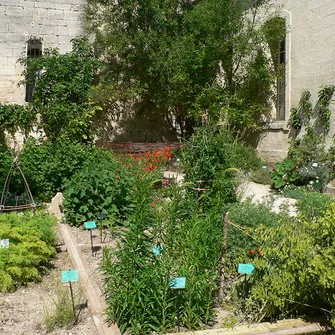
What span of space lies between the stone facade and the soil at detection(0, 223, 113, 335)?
657 centimetres

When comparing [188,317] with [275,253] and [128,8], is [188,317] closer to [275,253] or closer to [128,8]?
[275,253]

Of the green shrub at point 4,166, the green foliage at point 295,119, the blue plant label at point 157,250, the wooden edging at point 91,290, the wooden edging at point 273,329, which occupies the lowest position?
the wooden edging at point 273,329

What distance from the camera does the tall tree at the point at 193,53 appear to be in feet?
32.1

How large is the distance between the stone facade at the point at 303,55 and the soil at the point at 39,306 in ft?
21.6

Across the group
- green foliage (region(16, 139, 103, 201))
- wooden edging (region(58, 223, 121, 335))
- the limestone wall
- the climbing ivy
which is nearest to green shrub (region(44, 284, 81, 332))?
wooden edging (region(58, 223, 121, 335))

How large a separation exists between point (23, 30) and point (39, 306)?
906 centimetres

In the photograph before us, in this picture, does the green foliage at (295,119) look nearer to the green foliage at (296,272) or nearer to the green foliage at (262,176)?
the green foliage at (262,176)

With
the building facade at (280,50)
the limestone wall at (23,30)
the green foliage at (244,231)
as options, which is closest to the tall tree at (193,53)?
the building facade at (280,50)

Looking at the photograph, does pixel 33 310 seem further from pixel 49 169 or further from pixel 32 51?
pixel 32 51

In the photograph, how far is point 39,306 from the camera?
11.8ft

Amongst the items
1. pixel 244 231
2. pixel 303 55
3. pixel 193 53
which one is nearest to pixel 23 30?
pixel 193 53

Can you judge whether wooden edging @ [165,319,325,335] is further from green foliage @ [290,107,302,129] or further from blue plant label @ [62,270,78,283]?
green foliage @ [290,107,302,129]

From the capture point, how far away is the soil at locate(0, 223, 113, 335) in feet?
10.4

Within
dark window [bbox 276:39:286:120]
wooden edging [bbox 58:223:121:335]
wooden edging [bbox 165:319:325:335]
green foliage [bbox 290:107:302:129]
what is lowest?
wooden edging [bbox 165:319:325:335]
